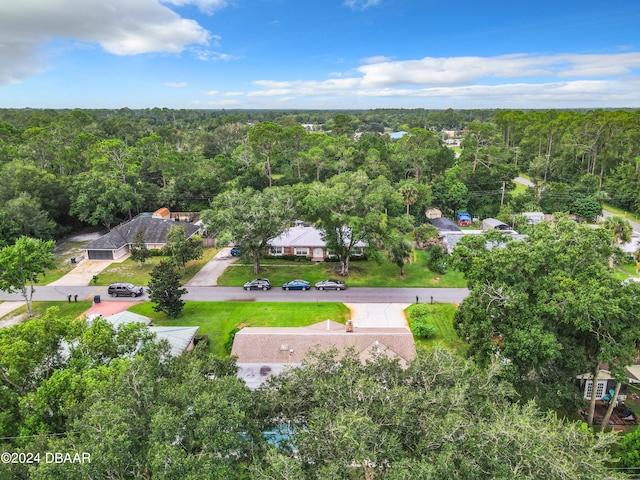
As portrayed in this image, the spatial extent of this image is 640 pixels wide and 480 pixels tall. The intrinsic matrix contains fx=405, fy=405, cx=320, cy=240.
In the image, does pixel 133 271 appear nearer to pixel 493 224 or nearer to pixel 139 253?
pixel 139 253

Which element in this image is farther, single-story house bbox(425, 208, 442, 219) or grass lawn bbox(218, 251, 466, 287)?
single-story house bbox(425, 208, 442, 219)

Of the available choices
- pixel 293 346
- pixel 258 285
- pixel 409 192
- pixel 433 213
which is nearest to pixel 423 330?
pixel 293 346

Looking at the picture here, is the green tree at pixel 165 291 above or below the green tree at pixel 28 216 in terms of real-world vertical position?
below

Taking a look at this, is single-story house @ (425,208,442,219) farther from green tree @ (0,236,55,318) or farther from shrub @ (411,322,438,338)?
green tree @ (0,236,55,318)

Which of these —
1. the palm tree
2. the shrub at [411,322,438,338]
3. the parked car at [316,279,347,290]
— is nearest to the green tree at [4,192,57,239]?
the parked car at [316,279,347,290]

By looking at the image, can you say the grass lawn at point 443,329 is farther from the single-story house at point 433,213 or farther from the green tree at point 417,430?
the single-story house at point 433,213

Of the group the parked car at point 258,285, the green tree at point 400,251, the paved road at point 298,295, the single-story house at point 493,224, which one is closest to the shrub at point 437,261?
the green tree at point 400,251
